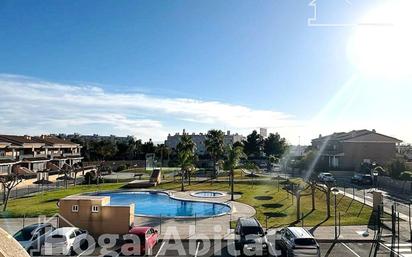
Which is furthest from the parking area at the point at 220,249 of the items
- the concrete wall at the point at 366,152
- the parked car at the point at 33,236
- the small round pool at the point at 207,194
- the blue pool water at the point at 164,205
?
the concrete wall at the point at 366,152

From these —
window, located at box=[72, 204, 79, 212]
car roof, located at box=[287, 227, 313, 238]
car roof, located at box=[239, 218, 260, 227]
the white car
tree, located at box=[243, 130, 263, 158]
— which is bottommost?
the white car

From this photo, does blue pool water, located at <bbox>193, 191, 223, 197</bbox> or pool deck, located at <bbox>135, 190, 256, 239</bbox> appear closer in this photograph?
pool deck, located at <bbox>135, 190, 256, 239</bbox>

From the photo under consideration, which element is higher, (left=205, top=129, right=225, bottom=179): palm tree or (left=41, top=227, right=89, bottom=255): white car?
(left=205, top=129, right=225, bottom=179): palm tree

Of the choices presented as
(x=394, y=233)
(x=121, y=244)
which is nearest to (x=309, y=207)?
(x=394, y=233)

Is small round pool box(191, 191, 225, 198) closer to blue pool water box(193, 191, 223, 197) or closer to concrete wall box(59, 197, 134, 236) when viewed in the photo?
blue pool water box(193, 191, 223, 197)

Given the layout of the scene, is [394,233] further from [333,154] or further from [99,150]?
[99,150]

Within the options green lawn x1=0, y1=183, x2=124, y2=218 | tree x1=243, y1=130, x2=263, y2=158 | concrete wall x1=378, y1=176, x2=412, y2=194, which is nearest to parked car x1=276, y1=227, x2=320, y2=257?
green lawn x1=0, y1=183, x2=124, y2=218

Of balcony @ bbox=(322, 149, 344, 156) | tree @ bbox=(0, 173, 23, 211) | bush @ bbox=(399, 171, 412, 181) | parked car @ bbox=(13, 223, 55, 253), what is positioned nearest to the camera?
parked car @ bbox=(13, 223, 55, 253)

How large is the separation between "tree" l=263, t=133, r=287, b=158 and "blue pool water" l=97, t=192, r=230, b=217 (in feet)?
232

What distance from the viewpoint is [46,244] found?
2128 centimetres

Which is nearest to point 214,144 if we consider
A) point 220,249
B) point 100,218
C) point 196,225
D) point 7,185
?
point 7,185

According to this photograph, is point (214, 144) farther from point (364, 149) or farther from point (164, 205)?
point (364, 149)

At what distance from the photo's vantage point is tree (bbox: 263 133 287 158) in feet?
379

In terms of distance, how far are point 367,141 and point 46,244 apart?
2783 inches
